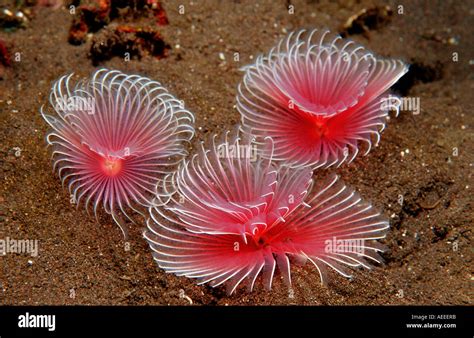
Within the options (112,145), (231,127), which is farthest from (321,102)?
(112,145)

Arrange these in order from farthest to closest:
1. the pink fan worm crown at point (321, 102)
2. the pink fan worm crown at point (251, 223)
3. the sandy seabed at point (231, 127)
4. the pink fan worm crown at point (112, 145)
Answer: the pink fan worm crown at point (321, 102), the pink fan worm crown at point (112, 145), the sandy seabed at point (231, 127), the pink fan worm crown at point (251, 223)

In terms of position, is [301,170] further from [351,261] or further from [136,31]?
[136,31]

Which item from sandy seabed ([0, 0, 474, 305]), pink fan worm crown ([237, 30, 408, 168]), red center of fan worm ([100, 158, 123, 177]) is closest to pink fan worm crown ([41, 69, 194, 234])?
red center of fan worm ([100, 158, 123, 177])

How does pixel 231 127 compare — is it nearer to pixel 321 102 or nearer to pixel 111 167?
pixel 321 102

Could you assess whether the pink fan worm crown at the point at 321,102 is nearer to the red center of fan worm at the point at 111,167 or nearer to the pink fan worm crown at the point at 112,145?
the pink fan worm crown at the point at 112,145

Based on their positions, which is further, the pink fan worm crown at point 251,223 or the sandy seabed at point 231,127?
the sandy seabed at point 231,127

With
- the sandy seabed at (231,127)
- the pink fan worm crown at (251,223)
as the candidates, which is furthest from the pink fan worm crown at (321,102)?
the pink fan worm crown at (251,223)
